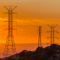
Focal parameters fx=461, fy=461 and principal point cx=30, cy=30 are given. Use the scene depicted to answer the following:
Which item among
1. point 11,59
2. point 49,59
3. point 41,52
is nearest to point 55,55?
point 49,59

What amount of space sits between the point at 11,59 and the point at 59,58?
71.5 ft

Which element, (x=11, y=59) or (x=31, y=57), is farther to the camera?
(x=11, y=59)

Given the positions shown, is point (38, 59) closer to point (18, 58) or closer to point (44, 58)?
point (44, 58)

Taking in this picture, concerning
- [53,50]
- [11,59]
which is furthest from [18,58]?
[53,50]

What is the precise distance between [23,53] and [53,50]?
45.1ft

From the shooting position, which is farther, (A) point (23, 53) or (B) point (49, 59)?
(A) point (23, 53)

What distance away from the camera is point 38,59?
361ft

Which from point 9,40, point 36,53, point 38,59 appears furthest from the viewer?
point 36,53

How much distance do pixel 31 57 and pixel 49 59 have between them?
6580 mm

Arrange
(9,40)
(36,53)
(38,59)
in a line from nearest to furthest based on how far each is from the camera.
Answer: (9,40) < (38,59) < (36,53)

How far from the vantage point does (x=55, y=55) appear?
109125 millimetres

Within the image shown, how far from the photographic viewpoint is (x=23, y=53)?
408ft

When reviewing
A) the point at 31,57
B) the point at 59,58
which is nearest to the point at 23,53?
the point at 31,57

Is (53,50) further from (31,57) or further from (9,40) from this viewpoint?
(9,40)
